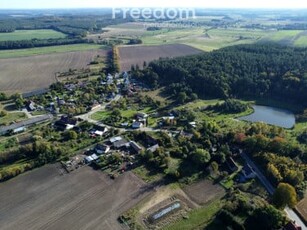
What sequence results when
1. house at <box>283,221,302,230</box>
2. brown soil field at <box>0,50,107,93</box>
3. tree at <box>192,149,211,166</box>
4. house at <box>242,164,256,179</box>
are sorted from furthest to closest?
1. brown soil field at <box>0,50,107,93</box>
2. tree at <box>192,149,211,166</box>
3. house at <box>242,164,256,179</box>
4. house at <box>283,221,302,230</box>

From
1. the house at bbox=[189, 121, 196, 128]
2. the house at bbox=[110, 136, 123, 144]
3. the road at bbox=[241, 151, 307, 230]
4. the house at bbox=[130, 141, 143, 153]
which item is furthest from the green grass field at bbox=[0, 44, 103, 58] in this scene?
the road at bbox=[241, 151, 307, 230]

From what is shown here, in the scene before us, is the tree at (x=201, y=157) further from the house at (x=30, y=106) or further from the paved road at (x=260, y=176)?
the house at (x=30, y=106)

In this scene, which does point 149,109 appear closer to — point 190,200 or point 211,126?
point 211,126

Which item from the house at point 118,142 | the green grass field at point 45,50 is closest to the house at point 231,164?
the house at point 118,142

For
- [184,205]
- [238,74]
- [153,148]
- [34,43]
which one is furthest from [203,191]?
[34,43]

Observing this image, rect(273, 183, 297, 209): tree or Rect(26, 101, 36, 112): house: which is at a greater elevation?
Rect(273, 183, 297, 209): tree

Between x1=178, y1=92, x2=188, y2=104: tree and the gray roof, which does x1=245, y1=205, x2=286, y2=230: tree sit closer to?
x1=178, y1=92, x2=188, y2=104: tree
